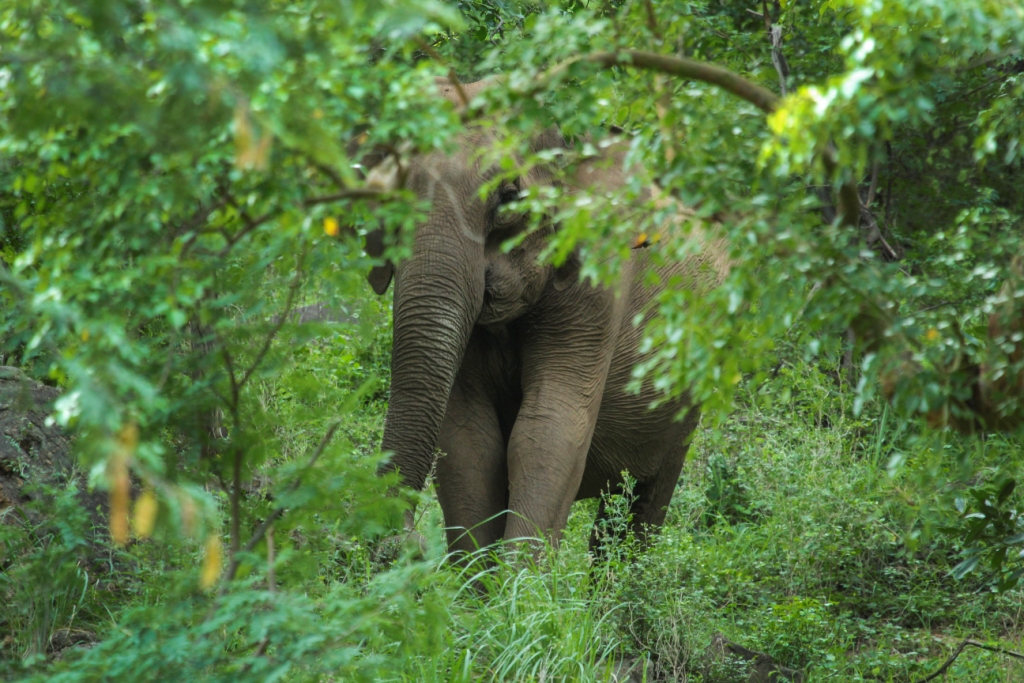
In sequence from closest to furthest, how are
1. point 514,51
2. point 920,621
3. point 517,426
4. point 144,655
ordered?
1. point 144,655
2. point 514,51
3. point 517,426
4. point 920,621

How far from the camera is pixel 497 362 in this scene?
6.18 meters

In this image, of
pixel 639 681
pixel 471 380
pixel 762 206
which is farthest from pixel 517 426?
pixel 762 206

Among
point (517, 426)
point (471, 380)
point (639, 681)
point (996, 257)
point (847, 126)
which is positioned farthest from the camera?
point (471, 380)

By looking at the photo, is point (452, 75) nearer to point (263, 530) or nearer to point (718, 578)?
point (263, 530)

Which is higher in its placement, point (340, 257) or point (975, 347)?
point (340, 257)

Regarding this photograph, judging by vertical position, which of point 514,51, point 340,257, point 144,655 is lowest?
point 144,655

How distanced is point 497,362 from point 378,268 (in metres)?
0.83

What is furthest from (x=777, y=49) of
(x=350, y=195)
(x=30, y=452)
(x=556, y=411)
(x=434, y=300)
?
(x=350, y=195)

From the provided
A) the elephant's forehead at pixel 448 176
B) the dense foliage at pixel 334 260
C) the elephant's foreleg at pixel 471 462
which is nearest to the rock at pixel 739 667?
the dense foliage at pixel 334 260

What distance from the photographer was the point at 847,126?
2660mm

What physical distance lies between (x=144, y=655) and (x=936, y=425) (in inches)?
87.0

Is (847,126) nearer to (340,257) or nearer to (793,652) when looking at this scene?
(340,257)

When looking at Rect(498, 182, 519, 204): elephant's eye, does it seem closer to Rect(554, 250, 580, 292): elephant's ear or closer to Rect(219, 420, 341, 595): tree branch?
Rect(554, 250, 580, 292): elephant's ear

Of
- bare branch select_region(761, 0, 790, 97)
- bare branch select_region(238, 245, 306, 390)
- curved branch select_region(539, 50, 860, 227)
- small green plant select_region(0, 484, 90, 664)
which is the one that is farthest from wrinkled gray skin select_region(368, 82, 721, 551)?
bare branch select_region(761, 0, 790, 97)
